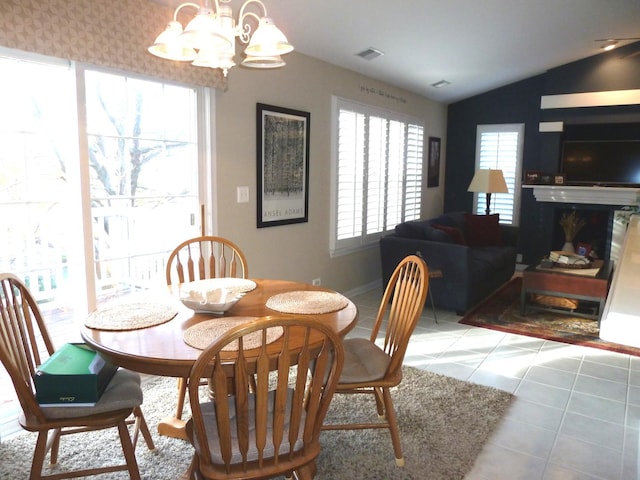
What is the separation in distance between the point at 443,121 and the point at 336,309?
5757 mm

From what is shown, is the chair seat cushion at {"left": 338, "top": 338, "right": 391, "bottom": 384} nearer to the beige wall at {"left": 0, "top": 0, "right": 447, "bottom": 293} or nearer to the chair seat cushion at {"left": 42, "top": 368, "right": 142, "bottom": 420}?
the chair seat cushion at {"left": 42, "top": 368, "right": 142, "bottom": 420}

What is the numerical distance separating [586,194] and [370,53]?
11.5ft

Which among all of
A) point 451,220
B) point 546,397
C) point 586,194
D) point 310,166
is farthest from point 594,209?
point 546,397

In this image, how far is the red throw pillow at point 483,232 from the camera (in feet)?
18.8

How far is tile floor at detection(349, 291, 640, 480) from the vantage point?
229 cm

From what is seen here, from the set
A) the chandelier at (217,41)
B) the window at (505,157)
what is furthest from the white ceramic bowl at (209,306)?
the window at (505,157)

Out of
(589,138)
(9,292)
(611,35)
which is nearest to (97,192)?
(9,292)

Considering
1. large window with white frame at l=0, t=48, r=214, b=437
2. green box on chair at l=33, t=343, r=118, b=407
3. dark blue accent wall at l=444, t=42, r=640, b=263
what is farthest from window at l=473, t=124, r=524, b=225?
green box on chair at l=33, t=343, r=118, b=407

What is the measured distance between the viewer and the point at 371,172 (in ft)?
17.7

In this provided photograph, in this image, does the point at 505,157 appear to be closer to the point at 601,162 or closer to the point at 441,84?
the point at 601,162

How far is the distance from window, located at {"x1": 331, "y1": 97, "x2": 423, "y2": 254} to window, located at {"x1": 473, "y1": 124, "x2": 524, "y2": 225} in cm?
117

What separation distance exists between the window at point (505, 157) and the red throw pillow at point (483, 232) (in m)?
1.30

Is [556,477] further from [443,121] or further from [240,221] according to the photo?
[443,121]

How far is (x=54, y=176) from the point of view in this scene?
269 cm
